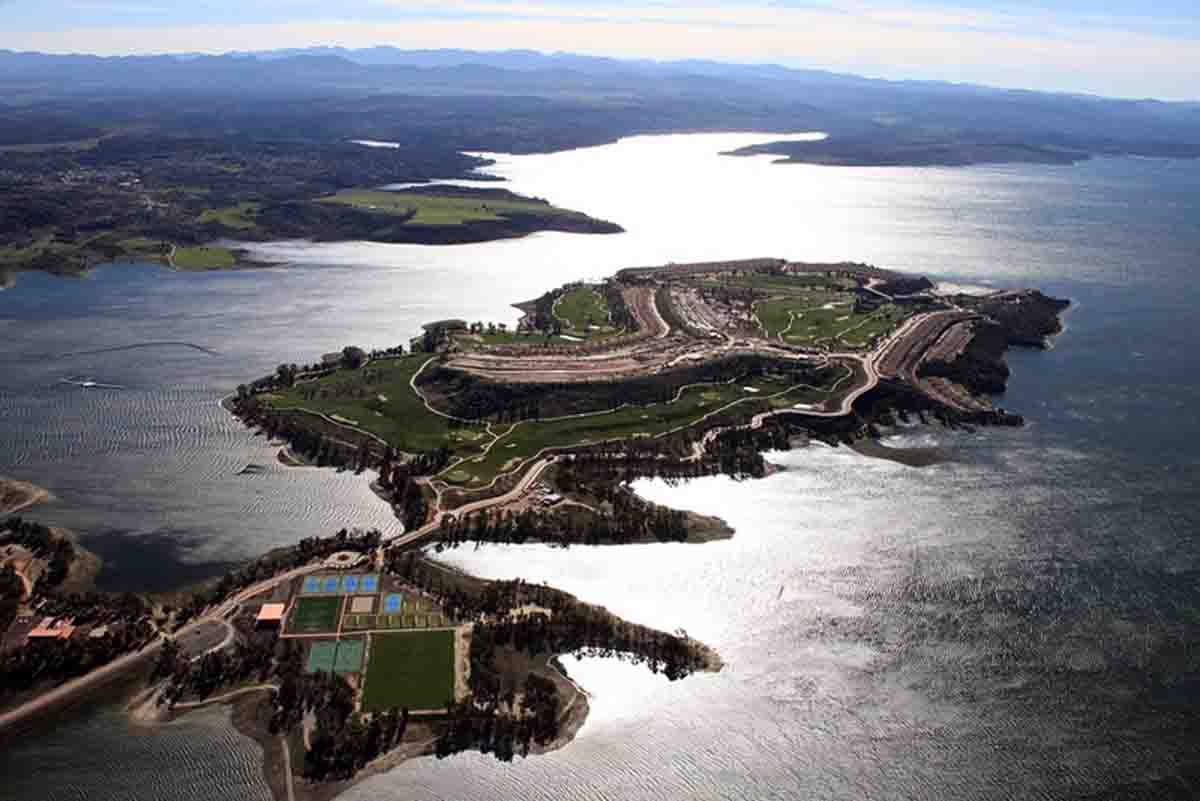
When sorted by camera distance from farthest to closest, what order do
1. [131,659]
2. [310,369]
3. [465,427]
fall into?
[310,369], [465,427], [131,659]

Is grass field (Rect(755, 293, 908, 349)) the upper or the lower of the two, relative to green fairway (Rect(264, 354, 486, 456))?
upper

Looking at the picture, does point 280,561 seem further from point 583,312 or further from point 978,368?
point 978,368

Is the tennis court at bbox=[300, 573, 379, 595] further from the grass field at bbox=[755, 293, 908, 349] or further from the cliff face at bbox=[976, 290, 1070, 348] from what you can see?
the cliff face at bbox=[976, 290, 1070, 348]

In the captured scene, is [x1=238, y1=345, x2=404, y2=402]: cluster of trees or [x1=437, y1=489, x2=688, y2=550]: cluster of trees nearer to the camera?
[x1=437, y1=489, x2=688, y2=550]: cluster of trees

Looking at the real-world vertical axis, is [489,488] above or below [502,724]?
above

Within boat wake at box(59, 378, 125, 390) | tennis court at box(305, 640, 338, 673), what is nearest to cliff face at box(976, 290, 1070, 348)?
tennis court at box(305, 640, 338, 673)

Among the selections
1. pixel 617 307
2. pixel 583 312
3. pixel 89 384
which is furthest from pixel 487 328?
pixel 89 384
